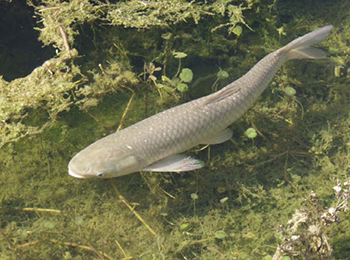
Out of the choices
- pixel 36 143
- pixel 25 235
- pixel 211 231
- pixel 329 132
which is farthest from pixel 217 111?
pixel 25 235

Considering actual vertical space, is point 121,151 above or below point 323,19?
below

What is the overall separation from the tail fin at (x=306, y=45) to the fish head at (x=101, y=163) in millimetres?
2619

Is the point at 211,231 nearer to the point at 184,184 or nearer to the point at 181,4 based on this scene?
the point at 184,184

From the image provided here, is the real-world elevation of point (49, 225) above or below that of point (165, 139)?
below

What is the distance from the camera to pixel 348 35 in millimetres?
5828

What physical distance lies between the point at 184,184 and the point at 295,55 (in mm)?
2375

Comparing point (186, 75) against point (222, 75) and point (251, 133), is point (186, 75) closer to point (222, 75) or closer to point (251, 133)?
point (222, 75)

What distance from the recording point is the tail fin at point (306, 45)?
5047 millimetres

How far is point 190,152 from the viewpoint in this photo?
4.90 m

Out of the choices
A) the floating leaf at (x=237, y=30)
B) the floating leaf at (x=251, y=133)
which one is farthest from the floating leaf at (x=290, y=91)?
the floating leaf at (x=237, y=30)

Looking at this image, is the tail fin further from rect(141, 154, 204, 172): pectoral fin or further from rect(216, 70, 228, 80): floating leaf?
rect(141, 154, 204, 172): pectoral fin

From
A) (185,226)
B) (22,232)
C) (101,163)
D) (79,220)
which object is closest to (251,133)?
(185,226)

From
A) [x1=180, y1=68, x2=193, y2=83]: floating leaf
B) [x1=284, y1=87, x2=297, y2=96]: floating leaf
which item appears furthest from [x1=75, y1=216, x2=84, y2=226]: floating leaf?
[x1=284, y1=87, x2=297, y2=96]: floating leaf

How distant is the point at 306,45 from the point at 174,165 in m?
2.52
